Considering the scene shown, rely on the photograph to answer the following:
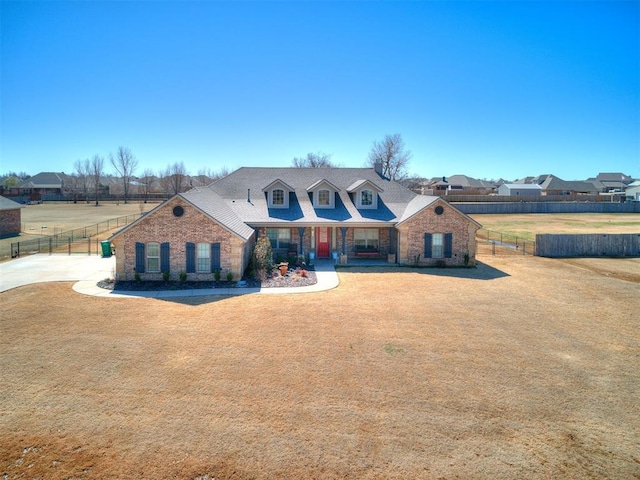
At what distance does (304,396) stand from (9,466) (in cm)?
588

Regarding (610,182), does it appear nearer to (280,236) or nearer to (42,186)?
(280,236)

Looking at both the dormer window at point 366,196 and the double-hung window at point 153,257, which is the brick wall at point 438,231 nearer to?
the dormer window at point 366,196

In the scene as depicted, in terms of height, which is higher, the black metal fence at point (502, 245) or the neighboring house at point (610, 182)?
the neighboring house at point (610, 182)

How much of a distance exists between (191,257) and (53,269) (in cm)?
951

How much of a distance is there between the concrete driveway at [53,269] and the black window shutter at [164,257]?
3607 millimetres

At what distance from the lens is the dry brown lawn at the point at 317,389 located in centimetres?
759

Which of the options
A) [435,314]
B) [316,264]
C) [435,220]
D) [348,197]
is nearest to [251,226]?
[316,264]

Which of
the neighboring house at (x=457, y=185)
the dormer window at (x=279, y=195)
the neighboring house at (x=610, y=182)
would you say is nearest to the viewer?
the dormer window at (x=279, y=195)

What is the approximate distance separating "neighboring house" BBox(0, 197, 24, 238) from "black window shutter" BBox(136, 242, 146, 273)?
86.2 ft

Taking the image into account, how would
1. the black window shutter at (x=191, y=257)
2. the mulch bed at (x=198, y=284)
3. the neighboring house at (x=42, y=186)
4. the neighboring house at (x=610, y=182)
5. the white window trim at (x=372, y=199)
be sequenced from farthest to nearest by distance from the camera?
the neighboring house at (x=610, y=182)
the neighboring house at (x=42, y=186)
the white window trim at (x=372, y=199)
the black window shutter at (x=191, y=257)
the mulch bed at (x=198, y=284)

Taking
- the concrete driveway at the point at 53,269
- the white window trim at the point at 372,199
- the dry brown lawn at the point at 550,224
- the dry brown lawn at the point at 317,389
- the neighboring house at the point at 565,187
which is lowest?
the dry brown lawn at the point at 317,389

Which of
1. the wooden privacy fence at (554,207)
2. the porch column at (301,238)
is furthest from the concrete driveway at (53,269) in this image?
the wooden privacy fence at (554,207)

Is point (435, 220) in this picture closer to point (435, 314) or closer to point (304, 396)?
point (435, 314)

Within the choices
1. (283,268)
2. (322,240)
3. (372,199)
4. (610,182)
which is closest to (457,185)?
(610,182)
